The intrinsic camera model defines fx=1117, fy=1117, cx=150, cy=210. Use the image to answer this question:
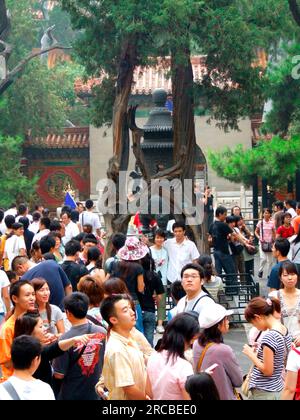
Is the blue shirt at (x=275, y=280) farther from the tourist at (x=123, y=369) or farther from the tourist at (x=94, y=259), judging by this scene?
the tourist at (x=123, y=369)

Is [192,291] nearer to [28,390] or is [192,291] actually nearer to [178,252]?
[28,390]

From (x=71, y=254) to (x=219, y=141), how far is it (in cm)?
2597

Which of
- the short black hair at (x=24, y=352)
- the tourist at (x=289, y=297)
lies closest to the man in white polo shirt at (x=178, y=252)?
the tourist at (x=289, y=297)

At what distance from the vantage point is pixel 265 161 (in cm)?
2383

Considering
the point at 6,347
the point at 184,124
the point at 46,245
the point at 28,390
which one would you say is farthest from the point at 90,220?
the point at 28,390

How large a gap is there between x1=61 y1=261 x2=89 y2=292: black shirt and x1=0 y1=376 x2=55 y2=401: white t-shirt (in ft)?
18.0

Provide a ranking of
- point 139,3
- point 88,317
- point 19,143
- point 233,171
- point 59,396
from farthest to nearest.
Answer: point 19,143 < point 233,171 < point 139,3 < point 88,317 < point 59,396

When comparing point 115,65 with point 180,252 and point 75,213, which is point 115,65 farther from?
point 180,252

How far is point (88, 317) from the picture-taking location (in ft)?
29.1

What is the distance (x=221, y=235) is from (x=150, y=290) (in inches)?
210

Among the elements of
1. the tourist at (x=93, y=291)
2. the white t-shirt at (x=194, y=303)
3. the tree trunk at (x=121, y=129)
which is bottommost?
the white t-shirt at (x=194, y=303)

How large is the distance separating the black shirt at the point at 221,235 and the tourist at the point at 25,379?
10.4m

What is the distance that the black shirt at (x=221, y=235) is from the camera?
16.8 meters

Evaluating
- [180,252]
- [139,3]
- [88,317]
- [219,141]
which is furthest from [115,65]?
[219,141]
